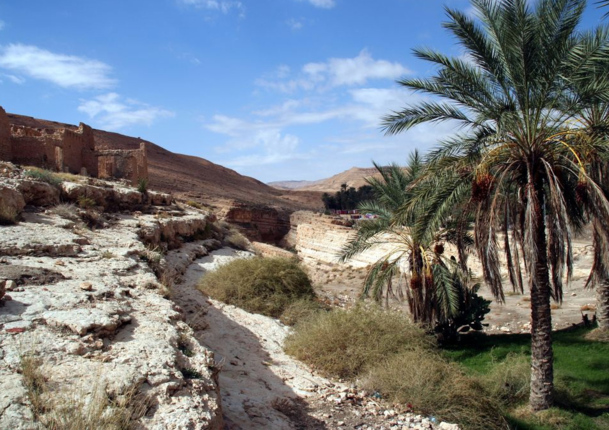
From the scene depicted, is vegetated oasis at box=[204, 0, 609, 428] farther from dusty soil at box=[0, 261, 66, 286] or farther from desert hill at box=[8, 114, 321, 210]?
desert hill at box=[8, 114, 321, 210]

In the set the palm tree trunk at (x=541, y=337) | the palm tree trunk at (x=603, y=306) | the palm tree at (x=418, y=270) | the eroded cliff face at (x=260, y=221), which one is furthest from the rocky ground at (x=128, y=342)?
the eroded cliff face at (x=260, y=221)

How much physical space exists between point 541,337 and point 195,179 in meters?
46.5

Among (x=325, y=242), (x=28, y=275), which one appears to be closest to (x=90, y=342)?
(x=28, y=275)

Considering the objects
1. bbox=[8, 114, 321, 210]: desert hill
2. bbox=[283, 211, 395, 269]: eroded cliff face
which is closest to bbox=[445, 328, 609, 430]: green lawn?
bbox=[283, 211, 395, 269]: eroded cliff face

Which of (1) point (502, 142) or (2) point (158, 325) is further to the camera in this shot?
(1) point (502, 142)

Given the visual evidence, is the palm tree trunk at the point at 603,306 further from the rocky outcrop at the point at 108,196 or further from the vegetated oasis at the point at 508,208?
the rocky outcrop at the point at 108,196

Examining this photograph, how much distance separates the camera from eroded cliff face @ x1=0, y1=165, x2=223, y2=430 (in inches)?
128

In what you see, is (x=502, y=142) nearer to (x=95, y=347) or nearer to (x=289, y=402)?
(x=289, y=402)

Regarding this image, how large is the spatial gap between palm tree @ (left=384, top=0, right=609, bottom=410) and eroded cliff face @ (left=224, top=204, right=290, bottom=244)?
24597mm

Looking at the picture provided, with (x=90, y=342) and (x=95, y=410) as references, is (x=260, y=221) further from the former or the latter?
(x=95, y=410)

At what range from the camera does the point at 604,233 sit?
19.2 ft

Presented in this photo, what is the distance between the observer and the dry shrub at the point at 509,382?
24.1 feet

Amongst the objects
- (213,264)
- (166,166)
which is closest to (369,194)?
(166,166)

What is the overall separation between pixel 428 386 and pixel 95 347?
4.04m
